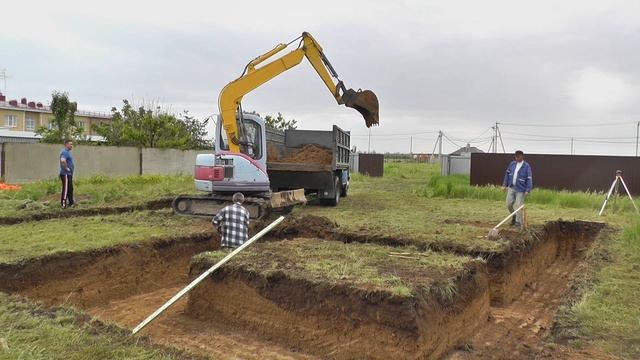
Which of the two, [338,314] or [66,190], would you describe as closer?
[338,314]

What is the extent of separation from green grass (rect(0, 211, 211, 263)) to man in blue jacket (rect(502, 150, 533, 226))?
6.25 m

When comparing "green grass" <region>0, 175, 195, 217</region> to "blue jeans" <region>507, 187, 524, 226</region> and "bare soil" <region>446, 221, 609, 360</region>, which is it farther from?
"bare soil" <region>446, 221, 609, 360</region>

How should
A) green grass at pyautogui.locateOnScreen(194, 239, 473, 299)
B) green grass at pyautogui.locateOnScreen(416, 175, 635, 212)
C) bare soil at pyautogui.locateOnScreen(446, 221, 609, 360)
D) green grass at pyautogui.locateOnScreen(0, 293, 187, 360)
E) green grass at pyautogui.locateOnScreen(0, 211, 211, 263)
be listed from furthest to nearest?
green grass at pyautogui.locateOnScreen(416, 175, 635, 212) < green grass at pyautogui.locateOnScreen(0, 211, 211, 263) < green grass at pyautogui.locateOnScreen(194, 239, 473, 299) < bare soil at pyautogui.locateOnScreen(446, 221, 609, 360) < green grass at pyautogui.locateOnScreen(0, 293, 187, 360)

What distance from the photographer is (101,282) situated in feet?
26.6

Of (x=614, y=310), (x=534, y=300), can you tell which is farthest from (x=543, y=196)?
(x=614, y=310)

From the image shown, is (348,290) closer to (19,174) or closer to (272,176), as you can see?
(272,176)

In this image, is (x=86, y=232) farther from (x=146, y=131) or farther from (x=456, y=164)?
(x=456, y=164)

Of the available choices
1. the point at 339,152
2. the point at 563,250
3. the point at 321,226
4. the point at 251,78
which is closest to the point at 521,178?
the point at 563,250

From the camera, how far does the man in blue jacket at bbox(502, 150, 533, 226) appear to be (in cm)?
1141

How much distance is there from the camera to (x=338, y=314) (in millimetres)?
5820

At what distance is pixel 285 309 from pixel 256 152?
6.92 m

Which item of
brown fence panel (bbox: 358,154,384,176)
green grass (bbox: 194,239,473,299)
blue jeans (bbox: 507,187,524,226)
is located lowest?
green grass (bbox: 194,239,473,299)

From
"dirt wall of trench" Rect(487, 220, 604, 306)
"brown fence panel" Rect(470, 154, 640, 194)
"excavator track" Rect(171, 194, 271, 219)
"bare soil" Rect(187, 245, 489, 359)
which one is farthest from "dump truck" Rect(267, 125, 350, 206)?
"brown fence panel" Rect(470, 154, 640, 194)

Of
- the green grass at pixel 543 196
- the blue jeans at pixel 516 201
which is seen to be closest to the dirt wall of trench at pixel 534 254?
Answer: the blue jeans at pixel 516 201
